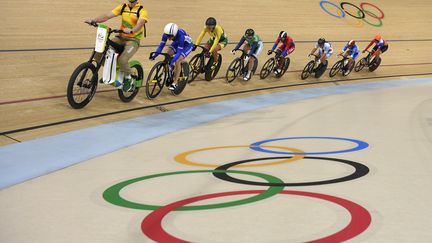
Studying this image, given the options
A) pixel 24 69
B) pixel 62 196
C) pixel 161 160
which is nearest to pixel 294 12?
pixel 24 69

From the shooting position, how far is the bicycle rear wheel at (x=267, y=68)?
13453mm

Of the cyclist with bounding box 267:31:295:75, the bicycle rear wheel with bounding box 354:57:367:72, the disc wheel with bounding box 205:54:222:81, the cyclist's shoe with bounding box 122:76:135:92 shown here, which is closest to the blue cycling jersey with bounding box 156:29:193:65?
the cyclist's shoe with bounding box 122:76:135:92

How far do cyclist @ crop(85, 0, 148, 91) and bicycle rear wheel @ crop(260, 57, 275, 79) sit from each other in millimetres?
5281

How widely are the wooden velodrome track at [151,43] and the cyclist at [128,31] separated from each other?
52 centimetres

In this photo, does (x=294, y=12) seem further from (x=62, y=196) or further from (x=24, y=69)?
(x=62, y=196)

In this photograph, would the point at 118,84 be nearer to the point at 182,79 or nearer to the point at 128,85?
the point at 128,85

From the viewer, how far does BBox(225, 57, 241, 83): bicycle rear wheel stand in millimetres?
12303

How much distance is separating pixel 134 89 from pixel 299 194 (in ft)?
17.4

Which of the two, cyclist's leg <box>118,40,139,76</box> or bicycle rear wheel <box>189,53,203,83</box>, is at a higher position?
cyclist's leg <box>118,40,139,76</box>

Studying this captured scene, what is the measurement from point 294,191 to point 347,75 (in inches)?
487

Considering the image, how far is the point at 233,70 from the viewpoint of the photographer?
12328 mm

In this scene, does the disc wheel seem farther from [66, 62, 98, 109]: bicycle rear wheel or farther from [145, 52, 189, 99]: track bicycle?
[66, 62, 98, 109]: bicycle rear wheel

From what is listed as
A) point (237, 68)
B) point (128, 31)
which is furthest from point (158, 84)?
point (237, 68)

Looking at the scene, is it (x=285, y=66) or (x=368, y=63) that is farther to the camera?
(x=368, y=63)
